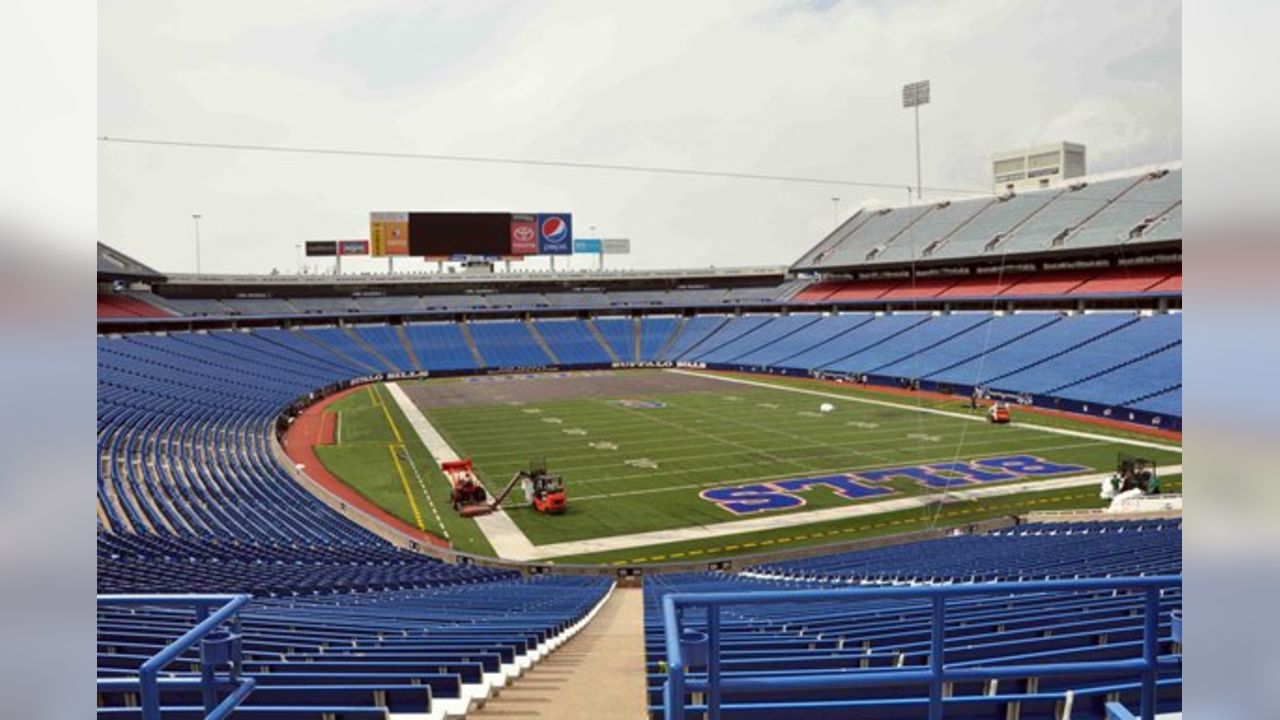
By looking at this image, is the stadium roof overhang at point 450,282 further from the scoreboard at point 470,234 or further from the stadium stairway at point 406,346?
the stadium stairway at point 406,346

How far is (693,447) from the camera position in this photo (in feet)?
123

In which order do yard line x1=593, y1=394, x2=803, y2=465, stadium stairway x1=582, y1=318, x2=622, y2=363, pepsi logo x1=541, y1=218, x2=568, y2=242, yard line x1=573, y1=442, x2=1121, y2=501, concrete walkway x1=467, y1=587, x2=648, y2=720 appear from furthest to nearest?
pepsi logo x1=541, y1=218, x2=568, y2=242 → stadium stairway x1=582, y1=318, x2=622, y2=363 → yard line x1=593, y1=394, x2=803, y2=465 → yard line x1=573, y1=442, x2=1121, y2=501 → concrete walkway x1=467, y1=587, x2=648, y2=720

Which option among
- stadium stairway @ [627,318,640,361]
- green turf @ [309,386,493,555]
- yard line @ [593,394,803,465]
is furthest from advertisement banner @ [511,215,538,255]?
yard line @ [593,394,803,465]

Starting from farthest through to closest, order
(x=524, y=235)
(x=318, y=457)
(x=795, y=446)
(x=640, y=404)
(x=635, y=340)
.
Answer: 1. (x=524, y=235)
2. (x=635, y=340)
3. (x=640, y=404)
4. (x=795, y=446)
5. (x=318, y=457)

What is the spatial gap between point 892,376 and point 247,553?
46.1m

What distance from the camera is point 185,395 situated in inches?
1693

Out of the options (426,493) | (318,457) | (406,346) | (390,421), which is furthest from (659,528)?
(406,346)

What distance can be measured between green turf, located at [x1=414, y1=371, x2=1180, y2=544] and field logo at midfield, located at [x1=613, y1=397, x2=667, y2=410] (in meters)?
0.82

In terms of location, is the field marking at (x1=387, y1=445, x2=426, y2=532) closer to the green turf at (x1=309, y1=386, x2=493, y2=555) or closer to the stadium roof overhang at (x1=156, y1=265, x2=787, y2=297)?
the green turf at (x1=309, y1=386, x2=493, y2=555)

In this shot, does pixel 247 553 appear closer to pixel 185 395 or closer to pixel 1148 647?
pixel 1148 647

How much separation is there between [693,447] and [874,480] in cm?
917

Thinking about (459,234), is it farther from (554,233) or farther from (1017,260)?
(1017,260)

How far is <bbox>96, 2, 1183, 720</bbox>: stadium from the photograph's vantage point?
578cm

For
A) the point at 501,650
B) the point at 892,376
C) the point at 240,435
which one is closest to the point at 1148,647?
the point at 501,650
